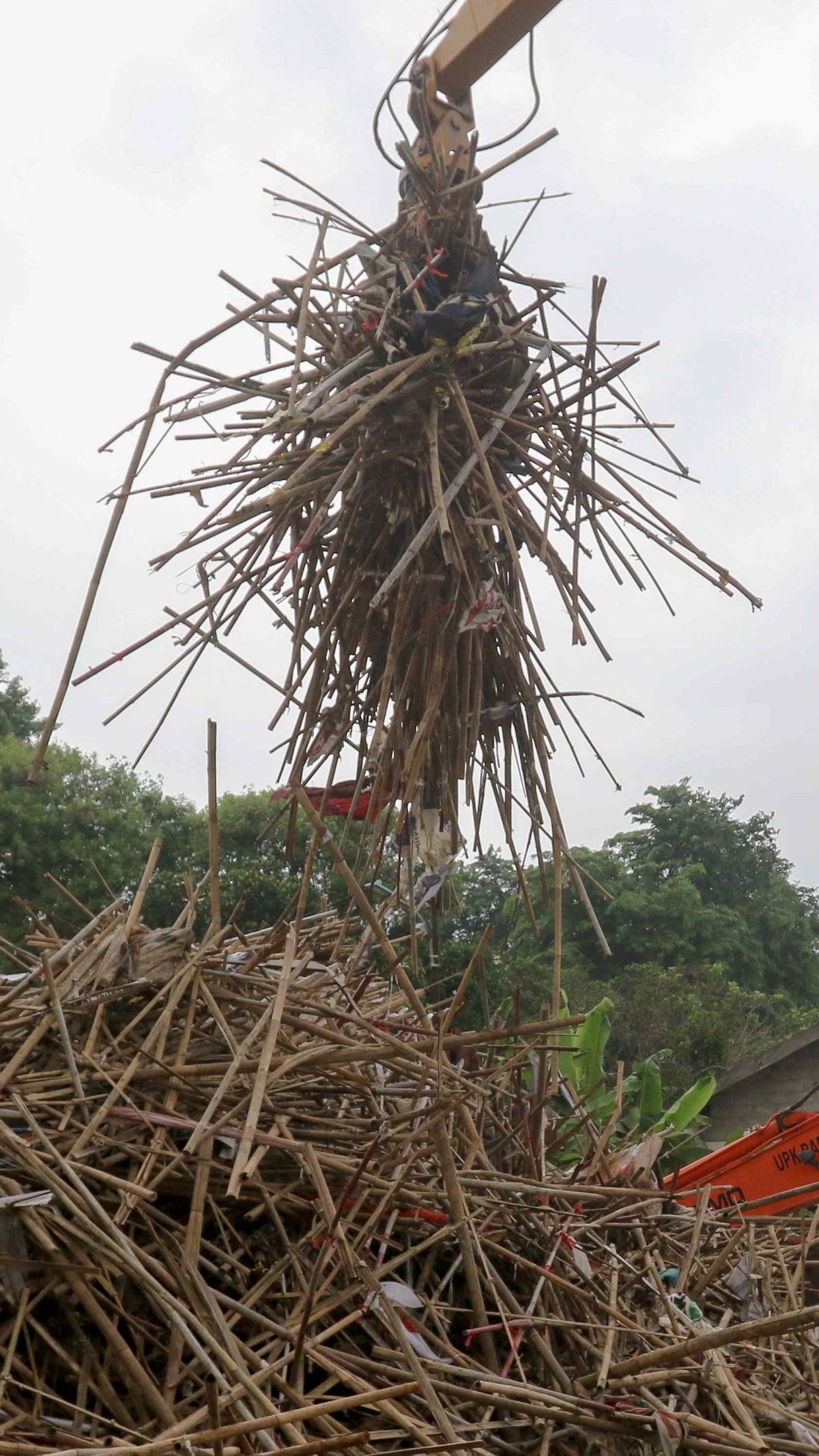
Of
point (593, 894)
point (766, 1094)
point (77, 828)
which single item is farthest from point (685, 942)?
point (766, 1094)

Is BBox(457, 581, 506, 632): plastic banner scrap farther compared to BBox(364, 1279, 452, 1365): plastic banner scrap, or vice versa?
BBox(457, 581, 506, 632): plastic banner scrap

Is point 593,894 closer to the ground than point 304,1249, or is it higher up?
higher up

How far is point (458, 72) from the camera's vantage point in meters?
2.79

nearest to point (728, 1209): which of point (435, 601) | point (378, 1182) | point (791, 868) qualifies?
point (378, 1182)

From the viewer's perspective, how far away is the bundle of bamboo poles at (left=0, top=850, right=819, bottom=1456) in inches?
49.1

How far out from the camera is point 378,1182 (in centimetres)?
152

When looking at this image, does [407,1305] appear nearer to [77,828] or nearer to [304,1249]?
[304,1249]

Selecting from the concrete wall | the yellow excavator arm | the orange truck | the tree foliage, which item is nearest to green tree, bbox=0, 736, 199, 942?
the tree foliage

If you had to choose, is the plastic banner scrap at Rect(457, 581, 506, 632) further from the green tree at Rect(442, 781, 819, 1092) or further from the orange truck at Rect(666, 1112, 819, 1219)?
the green tree at Rect(442, 781, 819, 1092)

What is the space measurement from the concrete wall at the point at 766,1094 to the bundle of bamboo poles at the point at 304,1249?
256 inches

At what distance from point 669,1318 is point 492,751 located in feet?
4.45

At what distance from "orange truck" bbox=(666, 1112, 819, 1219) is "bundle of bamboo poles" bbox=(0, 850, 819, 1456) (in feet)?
5.03

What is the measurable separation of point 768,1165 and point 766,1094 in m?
5.42

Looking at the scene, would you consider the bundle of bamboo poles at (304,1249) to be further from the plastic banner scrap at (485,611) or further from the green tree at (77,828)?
the green tree at (77,828)
